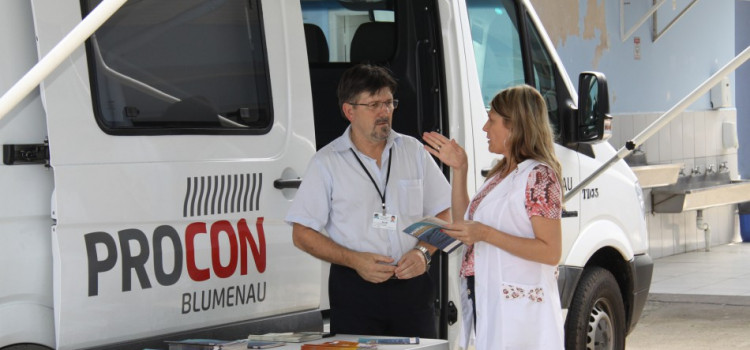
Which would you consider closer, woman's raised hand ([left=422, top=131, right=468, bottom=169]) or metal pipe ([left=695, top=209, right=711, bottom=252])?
woman's raised hand ([left=422, top=131, right=468, bottom=169])

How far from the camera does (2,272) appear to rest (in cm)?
317

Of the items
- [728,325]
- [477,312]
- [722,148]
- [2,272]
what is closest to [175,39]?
[2,272]

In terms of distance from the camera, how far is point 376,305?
418cm

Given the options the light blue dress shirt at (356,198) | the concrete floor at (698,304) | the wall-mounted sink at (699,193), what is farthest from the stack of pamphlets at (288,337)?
the wall-mounted sink at (699,193)

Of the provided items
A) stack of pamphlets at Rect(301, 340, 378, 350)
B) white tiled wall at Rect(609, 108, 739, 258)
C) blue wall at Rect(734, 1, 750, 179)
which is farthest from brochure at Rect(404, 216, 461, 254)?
blue wall at Rect(734, 1, 750, 179)

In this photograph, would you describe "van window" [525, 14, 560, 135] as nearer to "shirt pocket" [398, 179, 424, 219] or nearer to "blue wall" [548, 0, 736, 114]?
"shirt pocket" [398, 179, 424, 219]

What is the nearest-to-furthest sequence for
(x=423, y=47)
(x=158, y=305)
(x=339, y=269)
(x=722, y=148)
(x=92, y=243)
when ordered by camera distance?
(x=92, y=243), (x=158, y=305), (x=339, y=269), (x=423, y=47), (x=722, y=148)

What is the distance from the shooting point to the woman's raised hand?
410 cm

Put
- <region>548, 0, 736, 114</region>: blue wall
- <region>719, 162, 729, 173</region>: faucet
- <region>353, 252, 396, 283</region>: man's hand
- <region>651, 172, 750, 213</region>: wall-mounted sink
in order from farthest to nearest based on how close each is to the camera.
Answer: <region>719, 162, 729, 173</region>: faucet
<region>651, 172, 750, 213</region>: wall-mounted sink
<region>548, 0, 736, 114</region>: blue wall
<region>353, 252, 396, 283</region>: man's hand

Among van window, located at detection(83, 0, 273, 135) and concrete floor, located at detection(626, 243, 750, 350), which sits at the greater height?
van window, located at detection(83, 0, 273, 135)

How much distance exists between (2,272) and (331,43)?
264cm

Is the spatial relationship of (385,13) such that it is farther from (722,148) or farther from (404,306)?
(722,148)

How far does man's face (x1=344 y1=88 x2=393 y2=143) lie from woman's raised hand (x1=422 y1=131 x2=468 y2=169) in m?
0.16

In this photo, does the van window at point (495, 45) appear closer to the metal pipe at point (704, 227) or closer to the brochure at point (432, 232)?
the brochure at point (432, 232)
